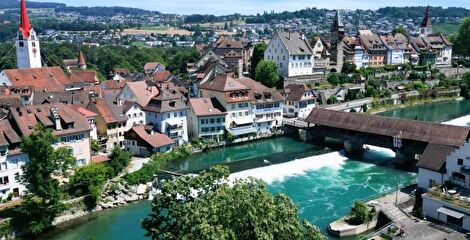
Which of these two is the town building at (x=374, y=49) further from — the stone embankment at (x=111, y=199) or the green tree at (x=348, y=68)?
the stone embankment at (x=111, y=199)

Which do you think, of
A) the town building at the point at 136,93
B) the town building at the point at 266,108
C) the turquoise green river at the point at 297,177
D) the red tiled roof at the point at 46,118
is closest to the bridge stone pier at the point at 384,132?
the turquoise green river at the point at 297,177

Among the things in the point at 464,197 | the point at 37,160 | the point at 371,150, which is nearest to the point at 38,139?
the point at 37,160

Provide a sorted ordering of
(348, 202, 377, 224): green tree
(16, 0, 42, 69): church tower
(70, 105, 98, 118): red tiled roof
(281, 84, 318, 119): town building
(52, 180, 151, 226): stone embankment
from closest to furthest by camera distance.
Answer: (348, 202, 377, 224): green tree
(52, 180, 151, 226): stone embankment
(70, 105, 98, 118): red tiled roof
(281, 84, 318, 119): town building
(16, 0, 42, 69): church tower

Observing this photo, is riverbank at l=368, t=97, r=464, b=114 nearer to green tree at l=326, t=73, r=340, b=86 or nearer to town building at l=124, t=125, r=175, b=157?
green tree at l=326, t=73, r=340, b=86

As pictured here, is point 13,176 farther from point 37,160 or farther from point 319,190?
point 319,190

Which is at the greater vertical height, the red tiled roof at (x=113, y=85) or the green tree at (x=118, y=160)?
the red tiled roof at (x=113, y=85)

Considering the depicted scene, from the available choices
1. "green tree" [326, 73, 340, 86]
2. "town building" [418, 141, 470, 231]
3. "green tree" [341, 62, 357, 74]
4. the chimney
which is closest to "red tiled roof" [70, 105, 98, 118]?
the chimney
